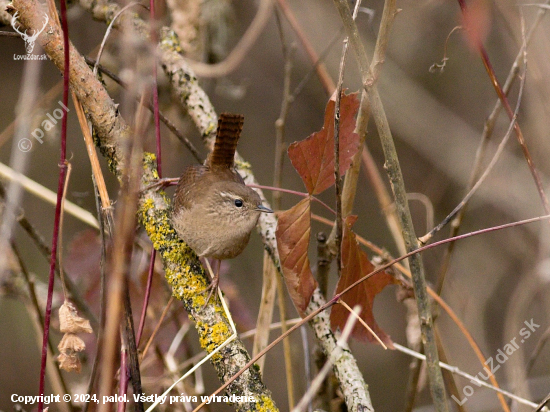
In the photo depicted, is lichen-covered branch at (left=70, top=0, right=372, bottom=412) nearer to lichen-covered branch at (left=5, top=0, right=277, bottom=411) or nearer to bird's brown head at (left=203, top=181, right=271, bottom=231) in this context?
bird's brown head at (left=203, top=181, right=271, bottom=231)

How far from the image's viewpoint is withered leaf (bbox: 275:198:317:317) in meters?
1.36

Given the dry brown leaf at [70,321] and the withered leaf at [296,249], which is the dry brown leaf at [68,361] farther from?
the withered leaf at [296,249]

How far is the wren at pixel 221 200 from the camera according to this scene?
1.90 meters

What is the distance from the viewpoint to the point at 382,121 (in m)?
1.14

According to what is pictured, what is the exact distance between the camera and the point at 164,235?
1.71 meters

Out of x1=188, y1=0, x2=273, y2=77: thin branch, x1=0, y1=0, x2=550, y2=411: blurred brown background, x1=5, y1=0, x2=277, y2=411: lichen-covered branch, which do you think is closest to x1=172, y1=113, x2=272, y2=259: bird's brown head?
x1=5, y1=0, x2=277, y2=411: lichen-covered branch

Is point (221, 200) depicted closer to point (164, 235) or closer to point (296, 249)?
point (164, 235)

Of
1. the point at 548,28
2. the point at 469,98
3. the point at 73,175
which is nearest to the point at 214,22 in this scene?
the point at 548,28

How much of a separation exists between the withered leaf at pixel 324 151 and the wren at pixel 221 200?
1.89 feet

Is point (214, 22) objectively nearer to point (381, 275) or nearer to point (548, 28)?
point (548, 28)

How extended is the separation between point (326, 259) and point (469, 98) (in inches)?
129

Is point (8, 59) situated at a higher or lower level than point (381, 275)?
higher

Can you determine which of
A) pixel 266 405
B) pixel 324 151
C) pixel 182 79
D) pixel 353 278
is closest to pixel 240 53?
pixel 182 79

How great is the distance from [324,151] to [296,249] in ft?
0.83
